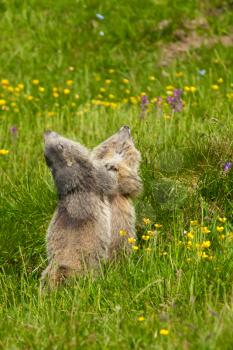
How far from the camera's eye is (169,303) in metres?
4.52

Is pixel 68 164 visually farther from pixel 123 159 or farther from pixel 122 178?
pixel 123 159

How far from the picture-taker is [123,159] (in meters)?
5.95

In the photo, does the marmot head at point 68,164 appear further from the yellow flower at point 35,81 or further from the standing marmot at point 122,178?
the yellow flower at point 35,81

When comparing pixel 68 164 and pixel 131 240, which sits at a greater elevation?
pixel 68 164

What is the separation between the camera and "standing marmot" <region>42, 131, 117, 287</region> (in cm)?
529

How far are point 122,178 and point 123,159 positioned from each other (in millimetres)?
221

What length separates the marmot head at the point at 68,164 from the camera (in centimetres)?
531

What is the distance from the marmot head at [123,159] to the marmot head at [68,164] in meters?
0.38

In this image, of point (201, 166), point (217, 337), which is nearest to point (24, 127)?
point (201, 166)

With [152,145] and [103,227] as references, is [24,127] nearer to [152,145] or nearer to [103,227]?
[152,145]

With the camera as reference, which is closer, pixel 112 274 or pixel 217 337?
pixel 217 337

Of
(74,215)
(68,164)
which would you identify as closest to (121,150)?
(68,164)

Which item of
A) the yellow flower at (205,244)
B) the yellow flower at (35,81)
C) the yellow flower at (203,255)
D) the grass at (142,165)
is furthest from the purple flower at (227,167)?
the yellow flower at (35,81)

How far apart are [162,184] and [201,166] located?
42 centimetres
